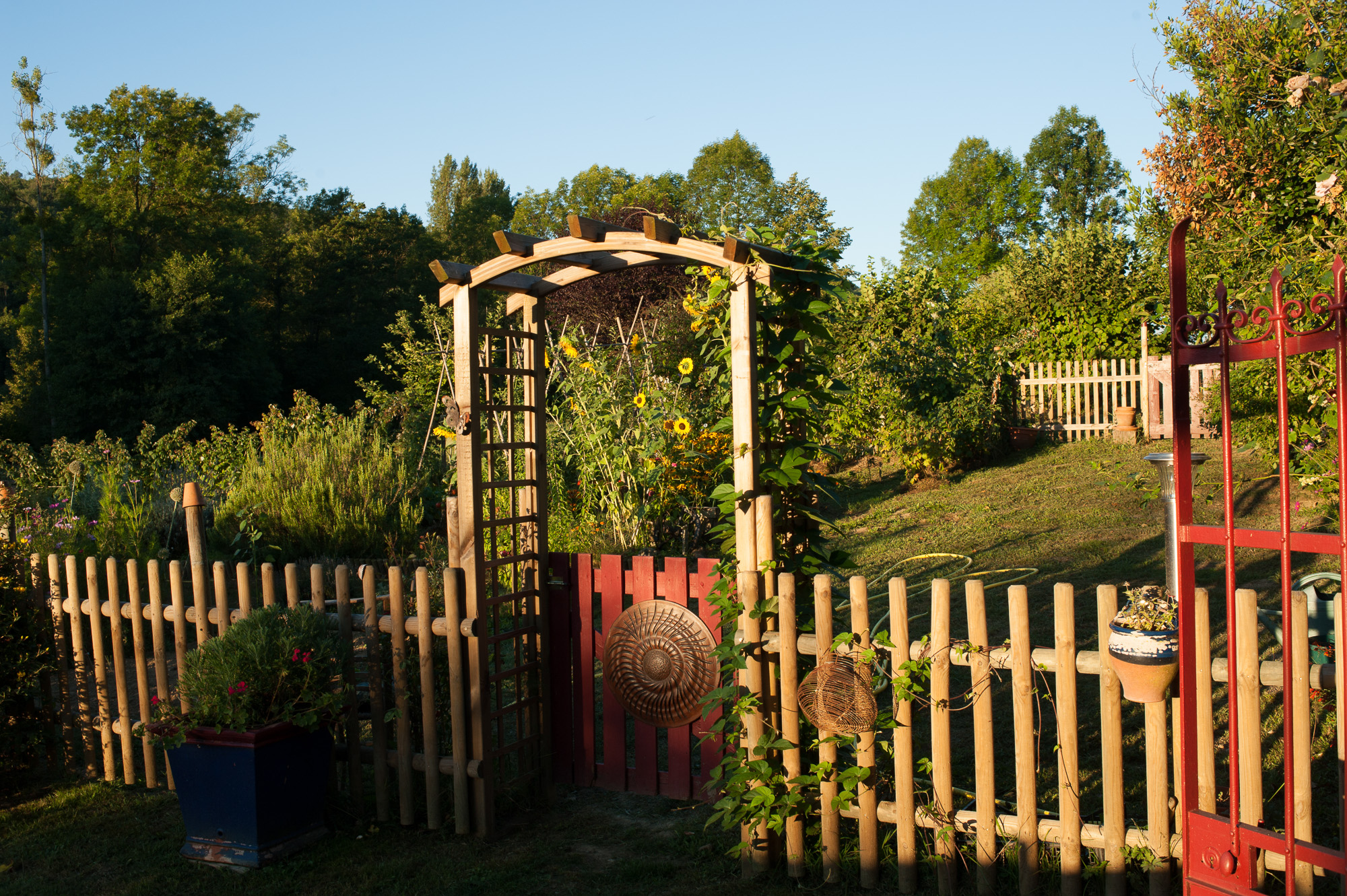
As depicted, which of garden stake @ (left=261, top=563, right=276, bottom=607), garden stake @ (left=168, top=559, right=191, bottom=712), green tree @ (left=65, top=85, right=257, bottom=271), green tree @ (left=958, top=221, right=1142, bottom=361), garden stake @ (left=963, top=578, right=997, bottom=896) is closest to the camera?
garden stake @ (left=963, top=578, right=997, bottom=896)

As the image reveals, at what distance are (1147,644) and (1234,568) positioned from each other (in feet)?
1.04

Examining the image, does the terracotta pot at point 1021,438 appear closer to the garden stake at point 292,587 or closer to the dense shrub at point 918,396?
the dense shrub at point 918,396

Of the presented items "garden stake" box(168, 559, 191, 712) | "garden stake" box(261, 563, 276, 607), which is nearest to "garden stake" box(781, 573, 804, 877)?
"garden stake" box(261, 563, 276, 607)

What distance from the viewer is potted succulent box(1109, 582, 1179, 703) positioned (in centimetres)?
235

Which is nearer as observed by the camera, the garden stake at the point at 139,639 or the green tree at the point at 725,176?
the garden stake at the point at 139,639

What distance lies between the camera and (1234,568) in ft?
7.04

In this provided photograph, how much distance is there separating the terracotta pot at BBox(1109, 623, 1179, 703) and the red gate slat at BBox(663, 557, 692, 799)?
1.53 metres

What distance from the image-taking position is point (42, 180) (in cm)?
2858

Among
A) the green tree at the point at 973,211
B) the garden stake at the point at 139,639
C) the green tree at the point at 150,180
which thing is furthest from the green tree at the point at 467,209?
the garden stake at the point at 139,639

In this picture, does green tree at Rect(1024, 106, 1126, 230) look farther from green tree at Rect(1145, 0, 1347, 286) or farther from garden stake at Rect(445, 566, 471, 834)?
garden stake at Rect(445, 566, 471, 834)

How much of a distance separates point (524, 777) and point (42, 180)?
1288 inches

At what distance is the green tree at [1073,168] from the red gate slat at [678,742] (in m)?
35.6

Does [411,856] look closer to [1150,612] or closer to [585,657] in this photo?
[585,657]

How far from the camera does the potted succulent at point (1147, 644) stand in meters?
2.35
